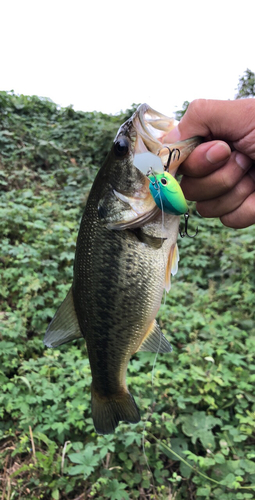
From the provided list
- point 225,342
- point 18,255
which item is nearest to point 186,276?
point 225,342

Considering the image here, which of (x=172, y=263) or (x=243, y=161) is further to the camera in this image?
(x=243, y=161)

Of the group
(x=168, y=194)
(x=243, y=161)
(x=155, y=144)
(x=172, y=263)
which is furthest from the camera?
(x=243, y=161)

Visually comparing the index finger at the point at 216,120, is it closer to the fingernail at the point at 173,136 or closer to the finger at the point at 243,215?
the fingernail at the point at 173,136

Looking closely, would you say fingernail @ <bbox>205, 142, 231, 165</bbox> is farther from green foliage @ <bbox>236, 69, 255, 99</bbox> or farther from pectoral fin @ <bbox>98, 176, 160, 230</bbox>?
green foliage @ <bbox>236, 69, 255, 99</bbox>

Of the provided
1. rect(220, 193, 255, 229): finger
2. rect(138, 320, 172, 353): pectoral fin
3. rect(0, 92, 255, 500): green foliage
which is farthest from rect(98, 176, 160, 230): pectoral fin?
rect(0, 92, 255, 500): green foliage

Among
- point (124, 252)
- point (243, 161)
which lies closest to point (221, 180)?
point (243, 161)

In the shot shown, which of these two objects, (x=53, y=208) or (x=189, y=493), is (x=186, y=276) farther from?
(x=189, y=493)

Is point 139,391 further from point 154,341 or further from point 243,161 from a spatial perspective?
point 243,161

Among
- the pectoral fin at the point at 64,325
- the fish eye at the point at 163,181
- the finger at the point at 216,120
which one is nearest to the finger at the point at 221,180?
the finger at the point at 216,120
